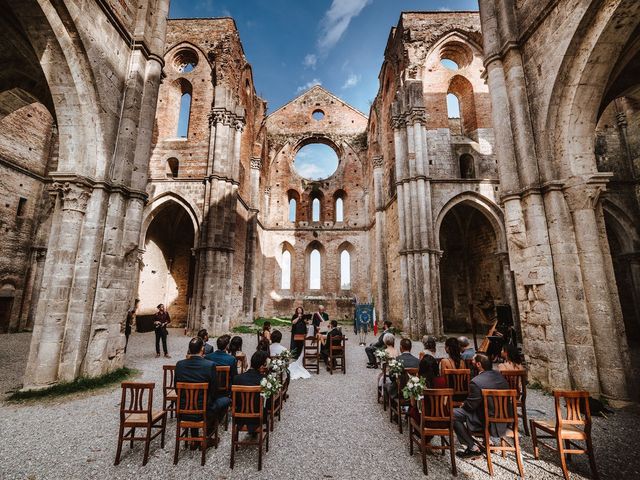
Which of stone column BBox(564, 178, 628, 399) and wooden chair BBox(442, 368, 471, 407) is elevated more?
stone column BBox(564, 178, 628, 399)

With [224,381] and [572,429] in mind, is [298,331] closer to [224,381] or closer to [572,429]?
[224,381]

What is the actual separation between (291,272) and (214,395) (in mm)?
17447

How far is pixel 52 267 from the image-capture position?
562 centimetres

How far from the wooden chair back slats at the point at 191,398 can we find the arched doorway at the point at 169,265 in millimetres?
13231

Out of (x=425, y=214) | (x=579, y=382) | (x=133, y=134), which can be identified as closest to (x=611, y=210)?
(x=425, y=214)

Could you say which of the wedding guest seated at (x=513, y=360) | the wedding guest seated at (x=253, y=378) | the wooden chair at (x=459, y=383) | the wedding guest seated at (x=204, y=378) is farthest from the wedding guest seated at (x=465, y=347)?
the wedding guest seated at (x=204, y=378)

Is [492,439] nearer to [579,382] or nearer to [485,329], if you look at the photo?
[579,382]

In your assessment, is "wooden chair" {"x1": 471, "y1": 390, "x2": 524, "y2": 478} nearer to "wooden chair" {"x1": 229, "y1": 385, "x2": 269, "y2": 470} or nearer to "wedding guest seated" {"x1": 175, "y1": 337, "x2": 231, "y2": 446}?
"wooden chair" {"x1": 229, "y1": 385, "x2": 269, "y2": 470}

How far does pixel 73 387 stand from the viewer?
5.41 meters

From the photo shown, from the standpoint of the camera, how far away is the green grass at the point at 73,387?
5055mm

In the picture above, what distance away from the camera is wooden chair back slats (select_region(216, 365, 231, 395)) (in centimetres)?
404

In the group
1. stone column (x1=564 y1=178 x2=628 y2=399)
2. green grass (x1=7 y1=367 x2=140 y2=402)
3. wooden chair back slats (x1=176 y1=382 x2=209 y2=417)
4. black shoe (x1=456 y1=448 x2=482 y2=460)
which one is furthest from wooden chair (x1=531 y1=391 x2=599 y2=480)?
green grass (x1=7 y1=367 x2=140 y2=402)

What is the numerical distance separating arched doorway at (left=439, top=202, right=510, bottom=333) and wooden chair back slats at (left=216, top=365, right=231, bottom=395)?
1354 cm

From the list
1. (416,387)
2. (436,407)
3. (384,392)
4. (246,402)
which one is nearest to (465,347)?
(384,392)
